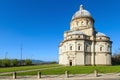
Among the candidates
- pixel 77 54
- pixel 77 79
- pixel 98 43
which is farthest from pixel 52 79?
pixel 98 43

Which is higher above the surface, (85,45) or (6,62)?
(85,45)

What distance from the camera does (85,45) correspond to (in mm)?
58688

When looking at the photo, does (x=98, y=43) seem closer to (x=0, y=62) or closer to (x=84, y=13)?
(x=84, y=13)

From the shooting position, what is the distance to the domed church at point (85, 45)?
57.2 m

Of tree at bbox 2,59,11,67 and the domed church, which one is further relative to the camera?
tree at bbox 2,59,11,67

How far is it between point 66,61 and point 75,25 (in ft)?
52.1

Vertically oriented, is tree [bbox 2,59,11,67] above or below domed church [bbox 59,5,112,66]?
below

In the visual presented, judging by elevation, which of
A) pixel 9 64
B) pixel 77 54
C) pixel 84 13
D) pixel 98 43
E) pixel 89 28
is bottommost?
pixel 9 64

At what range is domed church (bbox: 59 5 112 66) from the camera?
57.2 meters

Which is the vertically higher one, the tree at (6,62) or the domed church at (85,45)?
the domed church at (85,45)

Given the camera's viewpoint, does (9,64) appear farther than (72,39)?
Yes

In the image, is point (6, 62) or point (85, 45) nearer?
point (85, 45)

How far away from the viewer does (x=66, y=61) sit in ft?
193

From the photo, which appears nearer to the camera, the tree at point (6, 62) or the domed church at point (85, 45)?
the domed church at point (85, 45)
